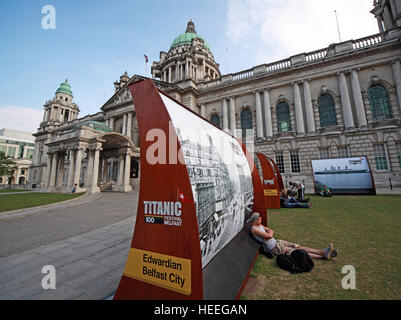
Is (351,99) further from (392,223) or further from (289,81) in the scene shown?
(392,223)

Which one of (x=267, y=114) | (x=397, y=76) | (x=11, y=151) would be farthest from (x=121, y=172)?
(x=11, y=151)

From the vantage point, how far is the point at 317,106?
20.2m

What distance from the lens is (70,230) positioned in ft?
19.0

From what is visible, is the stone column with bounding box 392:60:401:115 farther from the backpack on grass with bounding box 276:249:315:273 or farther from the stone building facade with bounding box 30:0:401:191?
the backpack on grass with bounding box 276:249:315:273

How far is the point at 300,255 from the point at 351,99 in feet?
75.0

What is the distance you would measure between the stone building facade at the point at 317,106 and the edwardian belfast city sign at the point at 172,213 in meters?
19.6

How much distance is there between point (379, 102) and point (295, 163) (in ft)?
33.0

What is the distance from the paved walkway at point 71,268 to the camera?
2.56 meters

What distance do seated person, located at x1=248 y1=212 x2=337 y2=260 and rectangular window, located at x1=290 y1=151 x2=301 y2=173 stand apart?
1851 cm

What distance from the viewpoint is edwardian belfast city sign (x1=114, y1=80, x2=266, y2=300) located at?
1.70 metres

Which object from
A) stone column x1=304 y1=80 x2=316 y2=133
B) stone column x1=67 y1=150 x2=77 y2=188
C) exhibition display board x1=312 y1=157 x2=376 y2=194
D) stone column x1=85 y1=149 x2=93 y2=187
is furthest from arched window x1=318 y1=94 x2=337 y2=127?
stone column x1=67 y1=150 x2=77 y2=188

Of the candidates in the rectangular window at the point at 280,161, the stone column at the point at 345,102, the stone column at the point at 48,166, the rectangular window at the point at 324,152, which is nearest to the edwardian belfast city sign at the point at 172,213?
the rectangular window at the point at 280,161
